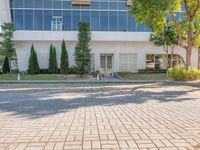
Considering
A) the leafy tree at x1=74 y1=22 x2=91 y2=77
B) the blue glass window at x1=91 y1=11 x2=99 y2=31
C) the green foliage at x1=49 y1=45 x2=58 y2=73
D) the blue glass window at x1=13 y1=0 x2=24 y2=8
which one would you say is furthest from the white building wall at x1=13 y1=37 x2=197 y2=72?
the blue glass window at x1=13 y1=0 x2=24 y2=8

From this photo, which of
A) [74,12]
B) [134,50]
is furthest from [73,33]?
[134,50]

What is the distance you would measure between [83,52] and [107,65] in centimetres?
631

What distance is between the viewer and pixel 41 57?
109 ft

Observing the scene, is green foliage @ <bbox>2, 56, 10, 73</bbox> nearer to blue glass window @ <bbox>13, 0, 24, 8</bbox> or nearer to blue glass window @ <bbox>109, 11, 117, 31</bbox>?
blue glass window @ <bbox>13, 0, 24, 8</bbox>

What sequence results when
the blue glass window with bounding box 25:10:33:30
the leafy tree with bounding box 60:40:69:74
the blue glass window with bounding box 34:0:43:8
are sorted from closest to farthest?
the leafy tree with bounding box 60:40:69:74 < the blue glass window with bounding box 25:10:33:30 < the blue glass window with bounding box 34:0:43:8

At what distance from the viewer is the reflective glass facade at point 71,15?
33.5m

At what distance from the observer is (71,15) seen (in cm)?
3406

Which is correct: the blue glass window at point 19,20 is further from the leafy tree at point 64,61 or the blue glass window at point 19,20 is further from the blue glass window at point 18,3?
the leafy tree at point 64,61

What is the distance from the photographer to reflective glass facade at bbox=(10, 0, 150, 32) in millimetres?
33469

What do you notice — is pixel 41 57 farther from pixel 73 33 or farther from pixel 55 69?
pixel 73 33

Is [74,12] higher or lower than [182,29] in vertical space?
higher

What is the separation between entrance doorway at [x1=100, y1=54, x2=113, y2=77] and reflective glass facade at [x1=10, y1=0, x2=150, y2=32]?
12.5 feet

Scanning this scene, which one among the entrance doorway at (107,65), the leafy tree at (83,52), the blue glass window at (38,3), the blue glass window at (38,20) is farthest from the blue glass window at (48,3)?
the entrance doorway at (107,65)

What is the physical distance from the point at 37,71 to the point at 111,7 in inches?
519
